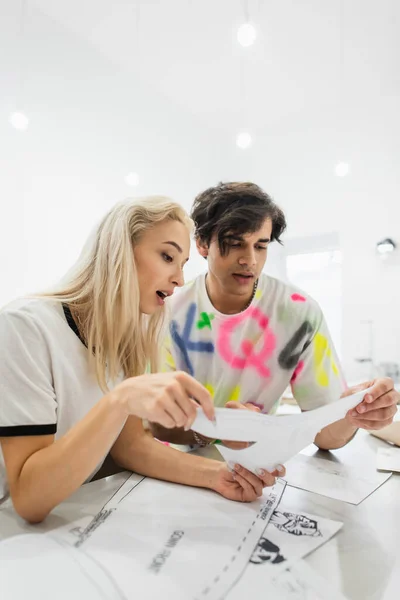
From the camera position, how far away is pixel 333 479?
843 mm

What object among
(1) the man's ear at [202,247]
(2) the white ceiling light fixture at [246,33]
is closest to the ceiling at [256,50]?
(2) the white ceiling light fixture at [246,33]

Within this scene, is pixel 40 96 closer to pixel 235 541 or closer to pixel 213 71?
pixel 213 71

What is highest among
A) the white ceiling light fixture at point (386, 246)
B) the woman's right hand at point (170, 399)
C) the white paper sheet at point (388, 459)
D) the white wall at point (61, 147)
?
the white wall at point (61, 147)

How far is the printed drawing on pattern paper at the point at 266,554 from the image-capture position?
1.67 ft

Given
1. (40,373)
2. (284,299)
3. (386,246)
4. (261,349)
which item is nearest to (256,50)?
(386,246)

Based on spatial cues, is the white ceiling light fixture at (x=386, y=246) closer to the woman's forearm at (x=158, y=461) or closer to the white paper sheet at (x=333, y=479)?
the white paper sheet at (x=333, y=479)

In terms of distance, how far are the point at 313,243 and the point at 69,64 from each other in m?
2.54

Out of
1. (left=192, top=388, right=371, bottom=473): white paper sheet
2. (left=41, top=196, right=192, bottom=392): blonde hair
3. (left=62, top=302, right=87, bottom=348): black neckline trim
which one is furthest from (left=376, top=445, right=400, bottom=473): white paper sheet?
(left=62, top=302, right=87, bottom=348): black neckline trim

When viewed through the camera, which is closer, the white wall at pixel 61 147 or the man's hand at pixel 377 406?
the man's hand at pixel 377 406

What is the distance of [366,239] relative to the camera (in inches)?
139

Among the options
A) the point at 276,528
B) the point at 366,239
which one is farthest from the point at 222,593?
the point at 366,239

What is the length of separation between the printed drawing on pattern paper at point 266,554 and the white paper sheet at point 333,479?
0.24 meters

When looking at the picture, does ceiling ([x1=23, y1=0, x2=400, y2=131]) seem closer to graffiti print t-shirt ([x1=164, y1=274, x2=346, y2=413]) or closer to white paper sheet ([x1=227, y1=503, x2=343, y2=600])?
graffiti print t-shirt ([x1=164, y1=274, x2=346, y2=413])

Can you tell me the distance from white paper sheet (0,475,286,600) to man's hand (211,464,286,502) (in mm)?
14
